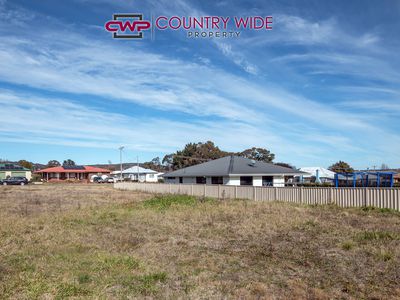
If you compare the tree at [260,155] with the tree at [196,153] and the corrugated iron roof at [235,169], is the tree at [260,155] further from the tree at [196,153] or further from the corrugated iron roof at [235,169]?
the corrugated iron roof at [235,169]

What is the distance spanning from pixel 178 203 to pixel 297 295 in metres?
16.3

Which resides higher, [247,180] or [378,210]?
[247,180]

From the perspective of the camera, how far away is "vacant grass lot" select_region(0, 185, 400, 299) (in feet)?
22.0

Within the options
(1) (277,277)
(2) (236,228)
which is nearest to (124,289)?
(1) (277,277)

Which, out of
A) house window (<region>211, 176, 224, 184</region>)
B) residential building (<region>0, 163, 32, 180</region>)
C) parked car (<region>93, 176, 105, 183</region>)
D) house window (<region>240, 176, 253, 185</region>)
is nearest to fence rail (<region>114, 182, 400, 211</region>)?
house window (<region>211, 176, 224, 184</region>)

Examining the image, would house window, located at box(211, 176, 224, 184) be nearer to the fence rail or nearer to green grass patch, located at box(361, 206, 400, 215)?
the fence rail

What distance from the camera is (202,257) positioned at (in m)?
9.28

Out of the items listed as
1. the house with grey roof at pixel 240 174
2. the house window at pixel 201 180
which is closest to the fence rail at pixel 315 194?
the house with grey roof at pixel 240 174

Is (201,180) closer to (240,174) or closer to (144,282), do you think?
(240,174)

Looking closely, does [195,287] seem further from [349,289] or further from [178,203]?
[178,203]

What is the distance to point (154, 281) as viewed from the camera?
7305 millimetres

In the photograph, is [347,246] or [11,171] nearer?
[347,246]

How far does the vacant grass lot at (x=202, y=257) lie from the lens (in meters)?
6.71

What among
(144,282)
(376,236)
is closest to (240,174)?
(376,236)
